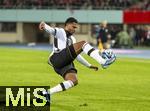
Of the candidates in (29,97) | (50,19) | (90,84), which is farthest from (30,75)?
(50,19)

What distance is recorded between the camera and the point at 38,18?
53531 millimetres

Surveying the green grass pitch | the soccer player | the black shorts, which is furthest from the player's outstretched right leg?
the green grass pitch

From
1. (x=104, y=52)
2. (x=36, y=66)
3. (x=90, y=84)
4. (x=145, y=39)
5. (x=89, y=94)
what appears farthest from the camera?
(x=145, y=39)

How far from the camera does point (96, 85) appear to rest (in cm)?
1781

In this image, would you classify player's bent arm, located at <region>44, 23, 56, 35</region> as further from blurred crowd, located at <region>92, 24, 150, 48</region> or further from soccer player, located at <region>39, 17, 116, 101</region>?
blurred crowd, located at <region>92, 24, 150, 48</region>

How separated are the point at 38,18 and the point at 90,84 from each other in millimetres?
35915

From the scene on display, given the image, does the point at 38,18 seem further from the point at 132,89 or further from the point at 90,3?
the point at 132,89

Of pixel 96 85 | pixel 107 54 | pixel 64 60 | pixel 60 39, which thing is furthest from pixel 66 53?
pixel 96 85

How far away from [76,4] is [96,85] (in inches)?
1456

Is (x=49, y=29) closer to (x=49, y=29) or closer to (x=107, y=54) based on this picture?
(x=49, y=29)

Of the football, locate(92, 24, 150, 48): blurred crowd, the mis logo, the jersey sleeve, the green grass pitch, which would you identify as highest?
the jersey sleeve

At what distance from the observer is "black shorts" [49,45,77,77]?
12.1 m

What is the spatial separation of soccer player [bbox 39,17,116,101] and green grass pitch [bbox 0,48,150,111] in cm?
56

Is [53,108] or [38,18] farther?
[38,18]
